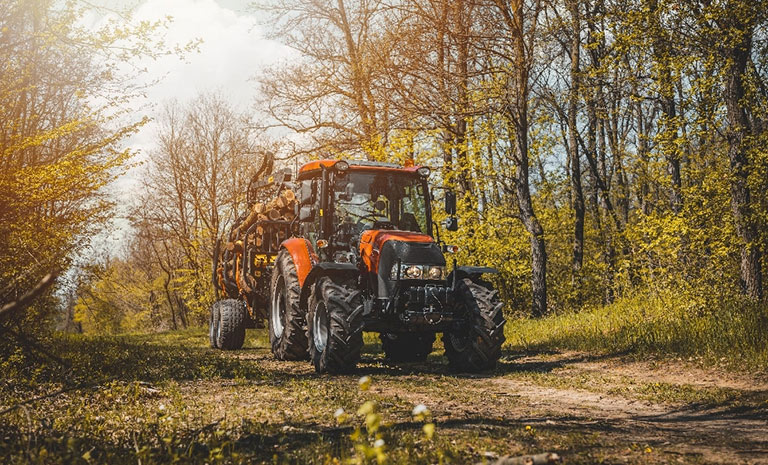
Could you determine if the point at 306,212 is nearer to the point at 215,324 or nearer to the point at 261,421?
the point at 261,421

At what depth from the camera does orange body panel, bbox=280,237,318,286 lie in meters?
9.95

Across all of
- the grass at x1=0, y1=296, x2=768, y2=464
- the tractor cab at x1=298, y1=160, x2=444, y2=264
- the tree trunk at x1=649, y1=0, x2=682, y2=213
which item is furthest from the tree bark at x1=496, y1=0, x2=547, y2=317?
the tractor cab at x1=298, y1=160, x2=444, y2=264

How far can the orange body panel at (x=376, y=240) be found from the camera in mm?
8914

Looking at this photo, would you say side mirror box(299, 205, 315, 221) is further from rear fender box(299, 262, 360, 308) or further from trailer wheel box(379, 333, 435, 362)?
trailer wheel box(379, 333, 435, 362)

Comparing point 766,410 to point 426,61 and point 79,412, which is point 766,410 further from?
point 426,61

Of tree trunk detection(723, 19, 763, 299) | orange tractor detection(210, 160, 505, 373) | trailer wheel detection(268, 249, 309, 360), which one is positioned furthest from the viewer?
tree trunk detection(723, 19, 763, 299)

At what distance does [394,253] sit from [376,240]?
53 cm

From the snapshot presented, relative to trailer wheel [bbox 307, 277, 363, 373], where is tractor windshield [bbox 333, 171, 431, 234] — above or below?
above

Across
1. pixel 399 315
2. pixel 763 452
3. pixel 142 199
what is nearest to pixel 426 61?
pixel 399 315

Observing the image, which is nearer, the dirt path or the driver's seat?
the dirt path

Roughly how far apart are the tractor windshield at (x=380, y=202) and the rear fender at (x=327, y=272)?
83 cm

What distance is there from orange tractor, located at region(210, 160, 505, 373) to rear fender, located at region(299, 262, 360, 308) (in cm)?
1

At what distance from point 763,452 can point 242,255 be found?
10836 mm

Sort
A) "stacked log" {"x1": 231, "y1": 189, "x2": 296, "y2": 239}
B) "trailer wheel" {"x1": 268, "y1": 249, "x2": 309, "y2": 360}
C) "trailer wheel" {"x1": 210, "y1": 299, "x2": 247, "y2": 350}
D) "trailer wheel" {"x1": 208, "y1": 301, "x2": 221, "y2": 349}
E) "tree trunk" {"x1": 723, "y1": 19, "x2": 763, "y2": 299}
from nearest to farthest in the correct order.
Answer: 1. "trailer wheel" {"x1": 268, "y1": 249, "x2": 309, "y2": 360}
2. "tree trunk" {"x1": 723, "y1": 19, "x2": 763, "y2": 299}
3. "stacked log" {"x1": 231, "y1": 189, "x2": 296, "y2": 239}
4. "trailer wheel" {"x1": 210, "y1": 299, "x2": 247, "y2": 350}
5. "trailer wheel" {"x1": 208, "y1": 301, "x2": 221, "y2": 349}
